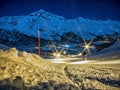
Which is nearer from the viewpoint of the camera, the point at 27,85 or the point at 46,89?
the point at 46,89

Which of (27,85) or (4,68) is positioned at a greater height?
(4,68)

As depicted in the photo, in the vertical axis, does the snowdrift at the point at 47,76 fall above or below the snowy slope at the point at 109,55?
below

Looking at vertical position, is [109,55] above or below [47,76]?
above

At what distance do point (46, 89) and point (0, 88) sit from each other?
12.2ft

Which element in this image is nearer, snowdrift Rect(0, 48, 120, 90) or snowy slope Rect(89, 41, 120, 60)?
snowdrift Rect(0, 48, 120, 90)

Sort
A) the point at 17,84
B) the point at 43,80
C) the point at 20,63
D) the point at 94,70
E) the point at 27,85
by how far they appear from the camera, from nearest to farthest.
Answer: the point at 17,84, the point at 27,85, the point at 43,80, the point at 20,63, the point at 94,70

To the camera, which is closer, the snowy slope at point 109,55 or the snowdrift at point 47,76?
the snowdrift at point 47,76

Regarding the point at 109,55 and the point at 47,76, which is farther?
the point at 109,55

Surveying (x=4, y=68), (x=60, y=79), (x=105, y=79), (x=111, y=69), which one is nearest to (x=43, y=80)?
(x=60, y=79)

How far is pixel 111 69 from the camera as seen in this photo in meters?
34.8

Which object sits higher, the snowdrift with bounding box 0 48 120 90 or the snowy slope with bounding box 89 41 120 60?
the snowy slope with bounding box 89 41 120 60

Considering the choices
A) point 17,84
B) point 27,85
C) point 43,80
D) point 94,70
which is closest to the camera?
point 17,84

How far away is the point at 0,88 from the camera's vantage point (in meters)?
23.4

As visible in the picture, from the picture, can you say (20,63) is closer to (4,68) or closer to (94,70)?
(4,68)
